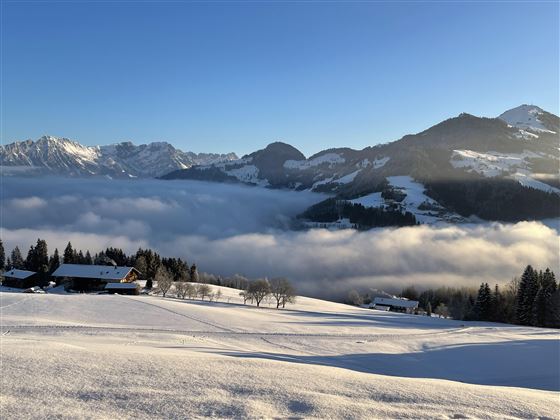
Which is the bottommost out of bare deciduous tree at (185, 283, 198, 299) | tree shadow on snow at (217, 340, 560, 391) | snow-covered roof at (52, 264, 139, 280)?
tree shadow on snow at (217, 340, 560, 391)

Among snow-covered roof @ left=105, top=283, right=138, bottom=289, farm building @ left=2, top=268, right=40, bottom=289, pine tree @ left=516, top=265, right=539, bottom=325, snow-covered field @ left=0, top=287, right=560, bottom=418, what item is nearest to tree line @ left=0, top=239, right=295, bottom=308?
farm building @ left=2, top=268, right=40, bottom=289

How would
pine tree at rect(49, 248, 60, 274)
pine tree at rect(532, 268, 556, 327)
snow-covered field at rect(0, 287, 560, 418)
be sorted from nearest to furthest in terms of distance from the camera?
snow-covered field at rect(0, 287, 560, 418) → pine tree at rect(532, 268, 556, 327) → pine tree at rect(49, 248, 60, 274)

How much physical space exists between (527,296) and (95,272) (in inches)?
4368

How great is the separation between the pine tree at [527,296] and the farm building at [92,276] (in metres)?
100

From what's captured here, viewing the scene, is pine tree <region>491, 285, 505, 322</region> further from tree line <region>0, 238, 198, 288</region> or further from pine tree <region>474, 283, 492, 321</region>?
tree line <region>0, 238, 198, 288</region>

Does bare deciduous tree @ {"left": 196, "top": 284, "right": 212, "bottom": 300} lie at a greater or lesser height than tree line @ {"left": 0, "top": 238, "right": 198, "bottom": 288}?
lesser

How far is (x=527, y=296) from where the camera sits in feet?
327

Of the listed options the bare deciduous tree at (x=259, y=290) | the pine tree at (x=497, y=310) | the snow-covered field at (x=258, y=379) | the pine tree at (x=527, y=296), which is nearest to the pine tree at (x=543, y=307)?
the pine tree at (x=527, y=296)

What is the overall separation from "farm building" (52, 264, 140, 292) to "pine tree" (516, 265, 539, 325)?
100m

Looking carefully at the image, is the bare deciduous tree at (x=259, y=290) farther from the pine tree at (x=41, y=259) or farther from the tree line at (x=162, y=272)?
the pine tree at (x=41, y=259)

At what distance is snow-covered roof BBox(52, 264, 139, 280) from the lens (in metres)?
124

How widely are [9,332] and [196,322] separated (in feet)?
81.6

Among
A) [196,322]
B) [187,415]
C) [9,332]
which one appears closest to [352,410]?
[187,415]

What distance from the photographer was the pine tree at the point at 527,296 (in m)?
98.2
